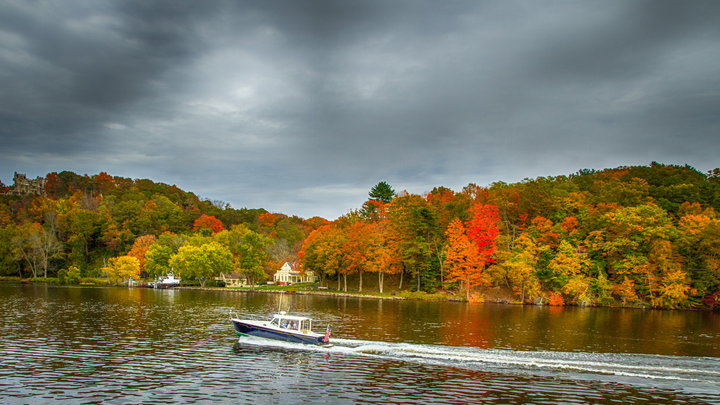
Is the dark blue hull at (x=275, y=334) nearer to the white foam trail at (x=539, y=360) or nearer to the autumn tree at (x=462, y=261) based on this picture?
the white foam trail at (x=539, y=360)

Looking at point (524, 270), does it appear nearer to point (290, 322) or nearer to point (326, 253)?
point (326, 253)

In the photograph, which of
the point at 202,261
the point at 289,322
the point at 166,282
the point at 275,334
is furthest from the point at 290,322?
the point at 166,282

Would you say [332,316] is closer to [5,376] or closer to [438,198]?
[5,376]

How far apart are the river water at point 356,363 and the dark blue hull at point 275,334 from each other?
548 millimetres

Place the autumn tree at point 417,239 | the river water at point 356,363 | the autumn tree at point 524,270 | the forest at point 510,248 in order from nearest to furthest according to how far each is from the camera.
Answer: the river water at point 356,363, the forest at point 510,248, the autumn tree at point 524,270, the autumn tree at point 417,239

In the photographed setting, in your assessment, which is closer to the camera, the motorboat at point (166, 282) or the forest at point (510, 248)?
the forest at point (510, 248)

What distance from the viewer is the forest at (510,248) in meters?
82.1

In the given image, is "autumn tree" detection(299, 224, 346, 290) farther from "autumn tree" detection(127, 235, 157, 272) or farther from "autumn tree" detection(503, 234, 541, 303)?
"autumn tree" detection(127, 235, 157, 272)

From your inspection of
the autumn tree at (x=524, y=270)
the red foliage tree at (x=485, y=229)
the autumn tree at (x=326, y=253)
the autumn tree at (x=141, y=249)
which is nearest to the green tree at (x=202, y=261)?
the autumn tree at (x=141, y=249)

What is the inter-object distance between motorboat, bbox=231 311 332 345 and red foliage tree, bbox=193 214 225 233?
14277cm

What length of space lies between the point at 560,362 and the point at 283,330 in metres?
21.6

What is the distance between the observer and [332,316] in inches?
2247

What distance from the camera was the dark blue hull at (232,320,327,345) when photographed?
3597 centimetres

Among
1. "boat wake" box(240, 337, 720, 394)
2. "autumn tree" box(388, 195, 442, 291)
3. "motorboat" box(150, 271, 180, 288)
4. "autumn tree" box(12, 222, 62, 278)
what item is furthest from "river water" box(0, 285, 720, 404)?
"autumn tree" box(12, 222, 62, 278)
